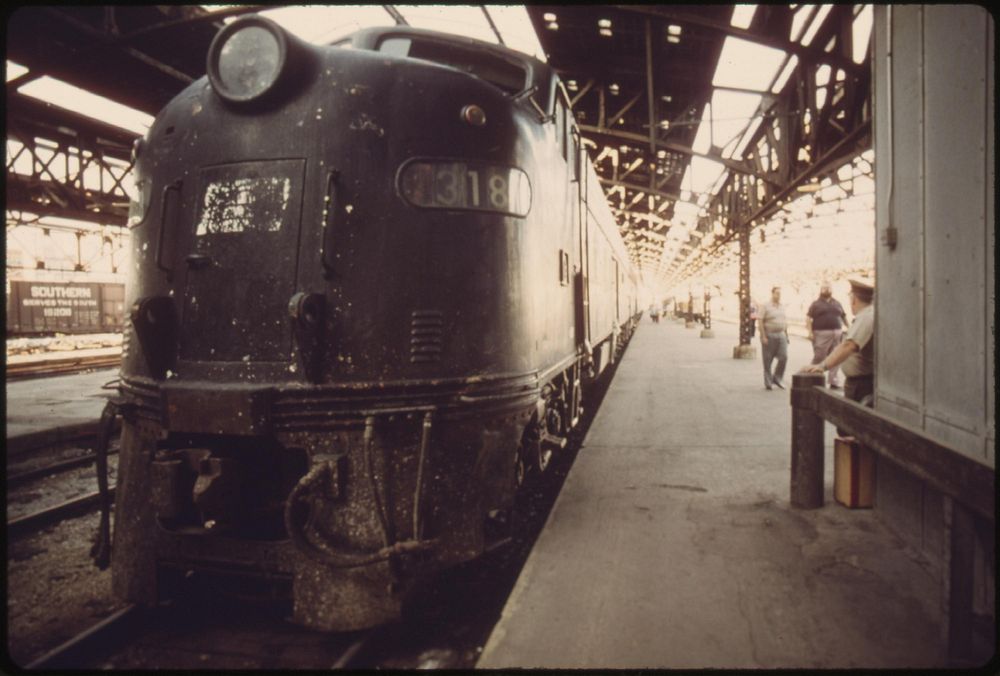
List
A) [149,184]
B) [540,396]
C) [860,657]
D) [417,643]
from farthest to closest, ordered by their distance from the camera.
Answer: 1. [540,396]
2. [149,184]
3. [417,643]
4. [860,657]

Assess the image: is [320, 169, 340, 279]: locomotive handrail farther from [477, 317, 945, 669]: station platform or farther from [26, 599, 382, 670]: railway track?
[477, 317, 945, 669]: station platform

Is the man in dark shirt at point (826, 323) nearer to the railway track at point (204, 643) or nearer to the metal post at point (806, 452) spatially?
the metal post at point (806, 452)

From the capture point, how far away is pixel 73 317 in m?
24.0

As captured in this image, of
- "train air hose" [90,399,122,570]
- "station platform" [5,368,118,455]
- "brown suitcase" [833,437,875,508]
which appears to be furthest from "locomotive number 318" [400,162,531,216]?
"station platform" [5,368,118,455]

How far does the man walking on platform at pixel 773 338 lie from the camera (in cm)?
980

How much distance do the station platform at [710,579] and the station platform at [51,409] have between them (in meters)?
3.73

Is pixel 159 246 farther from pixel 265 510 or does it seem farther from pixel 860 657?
pixel 860 657

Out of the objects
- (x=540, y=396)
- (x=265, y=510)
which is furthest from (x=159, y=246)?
(x=540, y=396)

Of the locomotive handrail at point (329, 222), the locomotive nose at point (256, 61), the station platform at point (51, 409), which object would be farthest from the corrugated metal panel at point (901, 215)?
the station platform at point (51, 409)

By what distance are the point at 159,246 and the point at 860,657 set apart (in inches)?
Answer: 152

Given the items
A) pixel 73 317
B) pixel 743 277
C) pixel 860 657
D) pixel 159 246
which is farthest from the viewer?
pixel 73 317

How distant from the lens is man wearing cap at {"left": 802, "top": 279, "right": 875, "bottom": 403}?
183 inches

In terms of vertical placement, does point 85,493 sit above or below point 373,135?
below

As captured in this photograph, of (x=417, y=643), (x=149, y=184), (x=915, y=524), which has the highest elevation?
(x=149, y=184)
